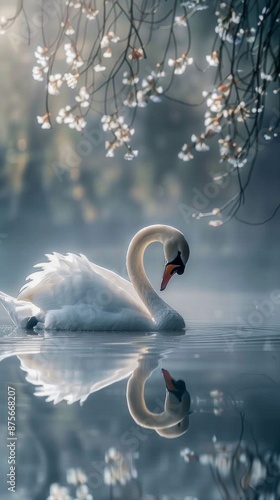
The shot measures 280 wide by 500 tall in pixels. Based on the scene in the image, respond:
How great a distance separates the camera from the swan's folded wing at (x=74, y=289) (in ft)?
24.1

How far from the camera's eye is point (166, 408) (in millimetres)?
3945

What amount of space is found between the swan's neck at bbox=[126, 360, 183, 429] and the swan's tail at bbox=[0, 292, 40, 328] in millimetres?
3129

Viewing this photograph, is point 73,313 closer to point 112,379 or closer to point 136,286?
point 136,286

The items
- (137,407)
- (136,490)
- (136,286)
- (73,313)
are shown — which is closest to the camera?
(136,490)

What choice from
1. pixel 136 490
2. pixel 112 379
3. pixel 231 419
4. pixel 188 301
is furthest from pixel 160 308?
pixel 136 490

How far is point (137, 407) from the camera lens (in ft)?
12.9

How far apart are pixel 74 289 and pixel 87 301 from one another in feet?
0.40

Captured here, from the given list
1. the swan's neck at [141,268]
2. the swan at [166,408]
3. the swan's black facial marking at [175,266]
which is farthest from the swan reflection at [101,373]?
the swan's black facial marking at [175,266]

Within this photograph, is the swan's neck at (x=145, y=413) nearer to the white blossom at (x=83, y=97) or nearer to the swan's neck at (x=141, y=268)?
the white blossom at (x=83, y=97)

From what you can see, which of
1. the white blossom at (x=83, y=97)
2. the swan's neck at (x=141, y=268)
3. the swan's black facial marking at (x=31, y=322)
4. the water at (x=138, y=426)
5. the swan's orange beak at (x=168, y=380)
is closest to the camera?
the water at (x=138, y=426)

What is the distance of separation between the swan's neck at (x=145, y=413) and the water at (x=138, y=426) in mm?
34

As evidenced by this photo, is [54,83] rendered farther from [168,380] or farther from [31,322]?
[31,322]

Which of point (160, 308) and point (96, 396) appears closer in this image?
point (96, 396)

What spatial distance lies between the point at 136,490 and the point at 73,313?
461cm
